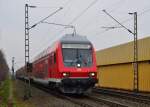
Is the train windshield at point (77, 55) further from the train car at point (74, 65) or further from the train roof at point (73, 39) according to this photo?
the train roof at point (73, 39)

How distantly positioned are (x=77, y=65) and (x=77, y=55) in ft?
2.25

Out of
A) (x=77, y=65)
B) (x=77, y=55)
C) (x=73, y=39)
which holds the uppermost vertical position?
(x=73, y=39)

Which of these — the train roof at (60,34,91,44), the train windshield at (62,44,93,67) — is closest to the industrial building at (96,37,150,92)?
the train roof at (60,34,91,44)

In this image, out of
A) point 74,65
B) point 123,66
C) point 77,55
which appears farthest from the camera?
point 123,66

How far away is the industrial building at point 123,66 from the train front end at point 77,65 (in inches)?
414

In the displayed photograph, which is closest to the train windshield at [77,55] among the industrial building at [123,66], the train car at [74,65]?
the train car at [74,65]

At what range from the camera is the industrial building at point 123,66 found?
36.8 meters

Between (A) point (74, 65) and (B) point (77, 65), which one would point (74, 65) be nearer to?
(A) point (74, 65)

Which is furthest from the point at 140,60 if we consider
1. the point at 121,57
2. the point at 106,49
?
the point at 106,49

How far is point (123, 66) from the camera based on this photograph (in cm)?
4256

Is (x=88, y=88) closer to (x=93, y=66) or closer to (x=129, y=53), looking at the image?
(x=93, y=66)

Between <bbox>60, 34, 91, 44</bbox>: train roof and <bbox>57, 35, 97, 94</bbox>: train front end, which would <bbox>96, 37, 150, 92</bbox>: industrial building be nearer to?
<bbox>60, 34, 91, 44</bbox>: train roof

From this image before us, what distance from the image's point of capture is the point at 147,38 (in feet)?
118

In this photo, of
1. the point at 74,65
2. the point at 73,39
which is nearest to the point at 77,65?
the point at 74,65
